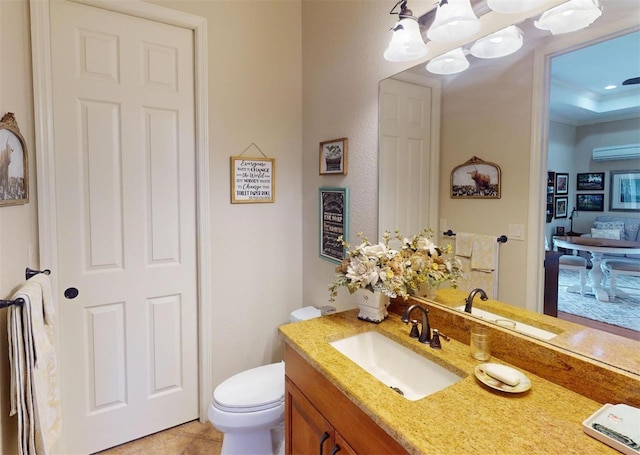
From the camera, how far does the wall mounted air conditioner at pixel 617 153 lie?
892mm

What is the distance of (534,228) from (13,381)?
5.67ft

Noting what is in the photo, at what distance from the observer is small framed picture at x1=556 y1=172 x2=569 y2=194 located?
1.04m

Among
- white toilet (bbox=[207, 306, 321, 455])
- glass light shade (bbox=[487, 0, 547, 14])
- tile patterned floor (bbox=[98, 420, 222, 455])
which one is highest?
glass light shade (bbox=[487, 0, 547, 14])

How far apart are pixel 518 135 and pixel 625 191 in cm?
35

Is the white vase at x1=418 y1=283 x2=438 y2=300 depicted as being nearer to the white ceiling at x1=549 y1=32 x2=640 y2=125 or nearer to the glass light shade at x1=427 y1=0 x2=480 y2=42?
the white ceiling at x1=549 y1=32 x2=640 y2=125

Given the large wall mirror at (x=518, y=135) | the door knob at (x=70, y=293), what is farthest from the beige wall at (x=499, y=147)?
the door knob at (x=70, y=293)

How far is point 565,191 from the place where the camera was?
1044mm

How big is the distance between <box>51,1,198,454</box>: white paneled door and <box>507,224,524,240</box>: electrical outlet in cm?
166

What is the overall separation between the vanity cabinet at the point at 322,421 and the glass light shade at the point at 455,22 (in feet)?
4.21

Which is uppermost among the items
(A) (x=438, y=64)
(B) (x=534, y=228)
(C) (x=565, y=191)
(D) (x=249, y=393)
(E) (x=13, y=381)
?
(A) (x=438, y=64)

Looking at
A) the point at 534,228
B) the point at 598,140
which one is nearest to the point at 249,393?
the point at 534,228

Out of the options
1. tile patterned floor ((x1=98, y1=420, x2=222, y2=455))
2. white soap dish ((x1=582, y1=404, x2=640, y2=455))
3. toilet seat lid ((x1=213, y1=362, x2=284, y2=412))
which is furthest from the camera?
tile patterned floor ((x1=98, y1=420, x2=222, y2=455))

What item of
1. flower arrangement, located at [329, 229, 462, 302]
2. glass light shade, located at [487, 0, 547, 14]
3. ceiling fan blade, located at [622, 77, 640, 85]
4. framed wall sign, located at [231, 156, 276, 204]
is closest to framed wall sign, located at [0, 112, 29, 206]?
framed wall sign, located at [231, 156, 276, 204]

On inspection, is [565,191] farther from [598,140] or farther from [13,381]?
[13,381]
